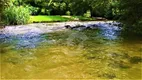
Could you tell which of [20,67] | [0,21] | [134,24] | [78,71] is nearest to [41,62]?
[20,67]

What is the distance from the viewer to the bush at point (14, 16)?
28.0 metres

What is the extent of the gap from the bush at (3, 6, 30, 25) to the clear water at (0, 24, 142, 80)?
37.7ft

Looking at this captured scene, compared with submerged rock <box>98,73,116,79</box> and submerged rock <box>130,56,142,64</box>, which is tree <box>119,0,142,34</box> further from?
submerged rock <box>98,73,116,79</box>

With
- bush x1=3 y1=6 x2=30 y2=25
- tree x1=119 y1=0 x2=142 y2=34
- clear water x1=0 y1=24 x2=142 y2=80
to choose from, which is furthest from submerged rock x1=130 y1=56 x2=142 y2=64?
bush x1=3 y1=6 x2=30 y2=25

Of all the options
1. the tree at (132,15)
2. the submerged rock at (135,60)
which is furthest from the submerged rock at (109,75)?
the tree at (132,15)

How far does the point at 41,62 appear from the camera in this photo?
473 inches

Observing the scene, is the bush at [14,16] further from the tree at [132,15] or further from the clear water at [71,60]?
the tree at [132,15]

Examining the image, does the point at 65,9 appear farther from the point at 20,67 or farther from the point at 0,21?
the point at 20,67

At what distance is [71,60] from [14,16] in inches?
673

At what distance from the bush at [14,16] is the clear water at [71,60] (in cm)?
1149

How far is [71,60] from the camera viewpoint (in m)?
12.4

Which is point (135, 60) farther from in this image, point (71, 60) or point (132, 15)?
point (132, 15)

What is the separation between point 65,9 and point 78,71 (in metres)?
33.1

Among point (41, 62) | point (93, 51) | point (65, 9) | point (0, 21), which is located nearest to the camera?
point (41, 62)
